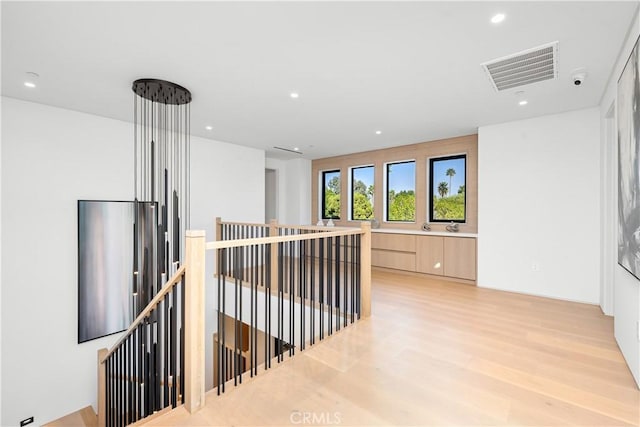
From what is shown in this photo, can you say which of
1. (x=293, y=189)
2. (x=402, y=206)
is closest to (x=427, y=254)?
(x=402, y=206)

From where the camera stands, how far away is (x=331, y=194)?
7.33m

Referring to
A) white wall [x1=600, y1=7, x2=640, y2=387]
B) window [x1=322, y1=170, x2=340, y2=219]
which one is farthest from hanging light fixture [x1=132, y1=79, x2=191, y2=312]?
white wall [x1=600, y1=7, x2=640, y2=387]

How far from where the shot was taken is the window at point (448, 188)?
530cm

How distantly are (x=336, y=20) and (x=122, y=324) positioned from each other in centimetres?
462

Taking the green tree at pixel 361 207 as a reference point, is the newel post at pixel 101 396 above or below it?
below

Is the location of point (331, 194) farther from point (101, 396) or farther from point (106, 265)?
point (101, 396)

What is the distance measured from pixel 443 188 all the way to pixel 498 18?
3802 mm

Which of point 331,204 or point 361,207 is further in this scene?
point 331,204

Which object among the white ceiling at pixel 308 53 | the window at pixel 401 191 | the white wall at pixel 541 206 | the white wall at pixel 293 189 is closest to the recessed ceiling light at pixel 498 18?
the white ceiling at pixel 308 53

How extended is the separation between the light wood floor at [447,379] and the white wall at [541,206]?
0.79 meters

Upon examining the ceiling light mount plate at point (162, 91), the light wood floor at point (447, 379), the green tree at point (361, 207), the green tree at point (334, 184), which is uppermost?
the ceiling light mount plate at point (162, 91)

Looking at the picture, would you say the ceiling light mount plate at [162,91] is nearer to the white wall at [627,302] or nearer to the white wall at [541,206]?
the white wall at [627,302]

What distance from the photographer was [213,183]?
543 centimetres

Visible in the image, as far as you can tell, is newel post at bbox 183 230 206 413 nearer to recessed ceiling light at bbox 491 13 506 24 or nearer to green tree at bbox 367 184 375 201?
recessed ceiling light at bbox 491 13 506 24
